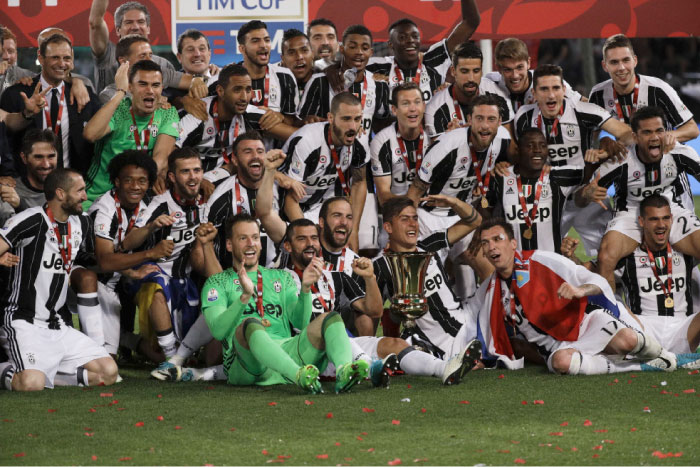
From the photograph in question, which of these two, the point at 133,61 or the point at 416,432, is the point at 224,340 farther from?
the point at 133,61

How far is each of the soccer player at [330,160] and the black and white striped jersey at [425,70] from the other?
2.26 ft

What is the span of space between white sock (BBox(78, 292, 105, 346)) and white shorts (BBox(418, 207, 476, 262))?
195 centimetres

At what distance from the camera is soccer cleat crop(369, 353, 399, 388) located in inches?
196

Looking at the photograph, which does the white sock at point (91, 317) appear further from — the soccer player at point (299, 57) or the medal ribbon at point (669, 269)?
the medal ribbon at point (669, 269)

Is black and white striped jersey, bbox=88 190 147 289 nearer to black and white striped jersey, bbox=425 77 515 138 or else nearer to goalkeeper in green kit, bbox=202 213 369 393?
goalkeeper in green kit, bbox=202 213 369 393

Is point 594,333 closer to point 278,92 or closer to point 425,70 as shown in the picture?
point 425,70

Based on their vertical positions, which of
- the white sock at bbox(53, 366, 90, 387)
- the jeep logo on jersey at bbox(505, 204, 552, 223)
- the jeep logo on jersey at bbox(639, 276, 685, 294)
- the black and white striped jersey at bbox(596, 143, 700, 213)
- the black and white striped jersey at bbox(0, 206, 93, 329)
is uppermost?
the black and white striped jersey at bbox(596, 143, 700, 213)

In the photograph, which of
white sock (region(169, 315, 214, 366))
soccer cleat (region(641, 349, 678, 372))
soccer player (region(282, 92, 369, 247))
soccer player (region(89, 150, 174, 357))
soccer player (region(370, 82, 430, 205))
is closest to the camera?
soccer cleat (region(641, 349, 678, 372))

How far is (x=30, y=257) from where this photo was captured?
5.44 metres

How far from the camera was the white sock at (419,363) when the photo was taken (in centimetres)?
532

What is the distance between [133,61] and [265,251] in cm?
146

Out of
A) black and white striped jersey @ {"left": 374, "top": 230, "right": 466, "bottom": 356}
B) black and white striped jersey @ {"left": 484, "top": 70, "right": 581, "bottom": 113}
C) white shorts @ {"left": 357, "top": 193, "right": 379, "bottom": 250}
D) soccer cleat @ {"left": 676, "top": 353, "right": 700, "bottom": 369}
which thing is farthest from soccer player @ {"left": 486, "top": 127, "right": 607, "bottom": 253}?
soccer cleat @ {"left": 676, "top": 353, "right": 700, "bottom": 369}

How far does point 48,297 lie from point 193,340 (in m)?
0.79

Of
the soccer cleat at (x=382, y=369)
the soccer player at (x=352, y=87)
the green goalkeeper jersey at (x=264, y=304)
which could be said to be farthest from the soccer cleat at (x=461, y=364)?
the soccer player at (x=352, y=87)
